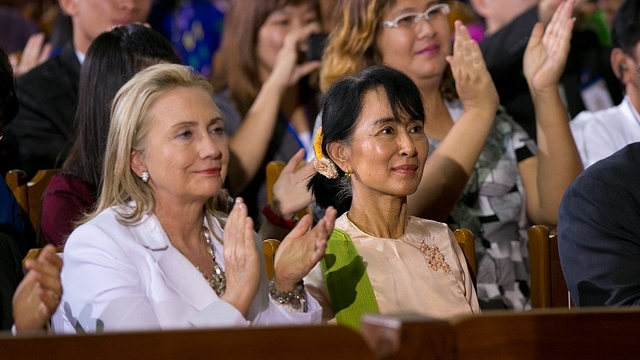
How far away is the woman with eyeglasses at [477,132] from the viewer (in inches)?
92.7

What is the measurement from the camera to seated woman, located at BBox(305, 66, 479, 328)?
186 centimetres

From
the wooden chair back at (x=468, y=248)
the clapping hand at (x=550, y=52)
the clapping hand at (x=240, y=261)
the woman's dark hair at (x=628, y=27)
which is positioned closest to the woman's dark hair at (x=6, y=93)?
the clapping hand at (x=240, y=261)

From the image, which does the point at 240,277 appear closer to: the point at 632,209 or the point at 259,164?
the point at 632,209

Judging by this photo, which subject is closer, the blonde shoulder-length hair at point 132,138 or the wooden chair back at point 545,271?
the blonde shoulder-length hair at point 132,138

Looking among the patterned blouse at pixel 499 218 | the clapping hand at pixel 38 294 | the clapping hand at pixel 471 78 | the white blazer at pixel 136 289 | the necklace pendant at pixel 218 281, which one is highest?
the clapping hand at pixel 471 78

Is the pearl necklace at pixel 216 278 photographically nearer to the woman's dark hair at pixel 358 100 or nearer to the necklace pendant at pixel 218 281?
the necklace pendant at pixel 218 281

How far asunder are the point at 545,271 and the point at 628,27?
117 cm

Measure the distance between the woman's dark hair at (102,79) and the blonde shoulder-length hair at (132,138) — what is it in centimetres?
33

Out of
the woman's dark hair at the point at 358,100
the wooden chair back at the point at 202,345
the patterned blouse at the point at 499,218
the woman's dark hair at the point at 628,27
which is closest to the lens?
the wooden chair back at the point at 202,345

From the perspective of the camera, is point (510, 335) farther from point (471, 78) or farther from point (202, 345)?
point (471, 78)

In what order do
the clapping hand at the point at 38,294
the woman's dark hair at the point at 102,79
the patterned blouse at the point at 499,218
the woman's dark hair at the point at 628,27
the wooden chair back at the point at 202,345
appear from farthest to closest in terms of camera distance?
the woman's dark hair at the point at 628,27 < the patterned blouse at the point at 499,218 < the woman's dark hair at the point at 102,79 < the clapping hand at the point at 38,294 < the wooden chair back at the point at 202,345

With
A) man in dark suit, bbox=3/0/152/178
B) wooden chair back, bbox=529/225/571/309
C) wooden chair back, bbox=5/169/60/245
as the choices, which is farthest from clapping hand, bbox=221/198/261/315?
man in dark suit, bbox=3/0/152/178

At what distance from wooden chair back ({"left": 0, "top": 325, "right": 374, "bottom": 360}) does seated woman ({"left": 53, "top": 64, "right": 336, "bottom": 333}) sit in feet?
1.21

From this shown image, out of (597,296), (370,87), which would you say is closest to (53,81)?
(370,87)
